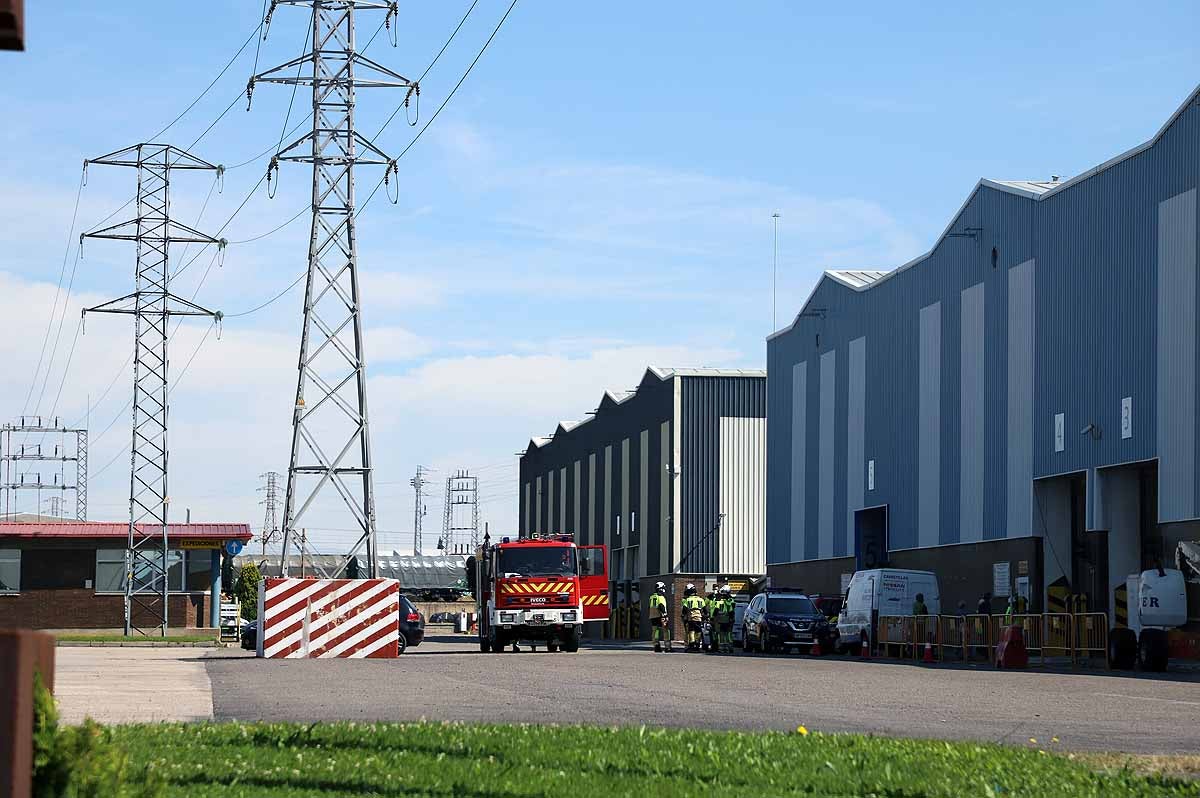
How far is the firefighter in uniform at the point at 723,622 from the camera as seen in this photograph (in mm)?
46375

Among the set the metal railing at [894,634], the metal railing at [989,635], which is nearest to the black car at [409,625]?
the metal railing at [894,634]

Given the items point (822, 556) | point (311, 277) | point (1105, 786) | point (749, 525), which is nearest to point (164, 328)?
point (311, 277)

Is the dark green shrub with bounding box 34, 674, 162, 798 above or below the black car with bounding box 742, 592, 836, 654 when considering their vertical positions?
above

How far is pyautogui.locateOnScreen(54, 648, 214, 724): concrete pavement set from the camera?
618 inches

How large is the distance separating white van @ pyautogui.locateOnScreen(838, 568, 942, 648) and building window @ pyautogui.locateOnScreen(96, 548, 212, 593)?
30397 mm

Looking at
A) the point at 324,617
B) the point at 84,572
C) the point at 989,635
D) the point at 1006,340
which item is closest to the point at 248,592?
the point at 84,572

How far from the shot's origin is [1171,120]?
3734 centimetres

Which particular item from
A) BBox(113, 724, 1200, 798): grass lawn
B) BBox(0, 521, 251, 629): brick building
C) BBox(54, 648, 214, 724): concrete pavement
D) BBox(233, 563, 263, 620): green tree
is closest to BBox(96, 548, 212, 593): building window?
BBox(0, 521, 251, 629): brick building

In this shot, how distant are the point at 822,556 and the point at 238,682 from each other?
39.3 m

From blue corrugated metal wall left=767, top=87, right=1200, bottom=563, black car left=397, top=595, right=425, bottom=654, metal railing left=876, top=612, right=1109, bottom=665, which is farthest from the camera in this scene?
black car left=397, top=595, right=425, bottom=654

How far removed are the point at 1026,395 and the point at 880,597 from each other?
7064 millimetres

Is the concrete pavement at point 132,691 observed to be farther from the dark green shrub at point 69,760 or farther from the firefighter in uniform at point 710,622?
the firefighter in uniform at point 710,622

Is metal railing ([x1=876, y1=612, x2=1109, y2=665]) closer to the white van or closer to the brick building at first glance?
the white van

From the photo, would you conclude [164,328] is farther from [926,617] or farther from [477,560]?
[926,617]
